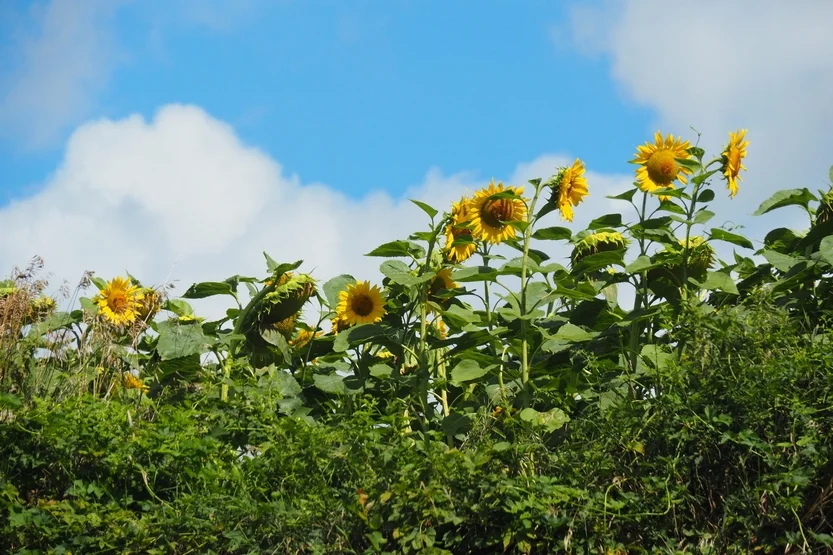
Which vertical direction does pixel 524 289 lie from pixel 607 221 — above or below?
below

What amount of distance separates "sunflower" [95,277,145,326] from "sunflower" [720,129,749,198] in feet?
8.85

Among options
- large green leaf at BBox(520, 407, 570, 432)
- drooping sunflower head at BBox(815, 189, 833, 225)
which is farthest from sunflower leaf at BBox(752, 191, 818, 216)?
large green leaf at BBox(520, 407, 570, 432)

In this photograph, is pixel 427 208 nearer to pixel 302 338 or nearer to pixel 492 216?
pixel 492 216

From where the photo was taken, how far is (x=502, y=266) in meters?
3.57

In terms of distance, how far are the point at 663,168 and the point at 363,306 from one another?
1262mm

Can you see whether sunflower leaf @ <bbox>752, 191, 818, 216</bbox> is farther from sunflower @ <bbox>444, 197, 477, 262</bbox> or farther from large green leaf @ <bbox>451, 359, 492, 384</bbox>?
large green leaf @ <bbox>451, 359, 492, 384</bbox>

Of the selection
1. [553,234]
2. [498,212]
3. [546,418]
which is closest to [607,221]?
[553,234]

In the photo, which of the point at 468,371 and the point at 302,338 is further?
the point at 302,338

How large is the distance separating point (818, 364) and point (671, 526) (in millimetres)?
594

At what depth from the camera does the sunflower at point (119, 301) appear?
479 centimetres

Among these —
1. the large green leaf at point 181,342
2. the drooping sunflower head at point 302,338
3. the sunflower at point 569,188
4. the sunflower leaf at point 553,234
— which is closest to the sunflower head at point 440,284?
the sunflower leaf at point 553,234

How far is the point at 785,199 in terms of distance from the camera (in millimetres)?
3816

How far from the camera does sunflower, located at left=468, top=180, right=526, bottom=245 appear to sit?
3.68 meters

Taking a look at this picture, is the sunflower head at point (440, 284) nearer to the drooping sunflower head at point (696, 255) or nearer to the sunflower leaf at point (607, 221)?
the sunflower leaf at point (607, 221)
